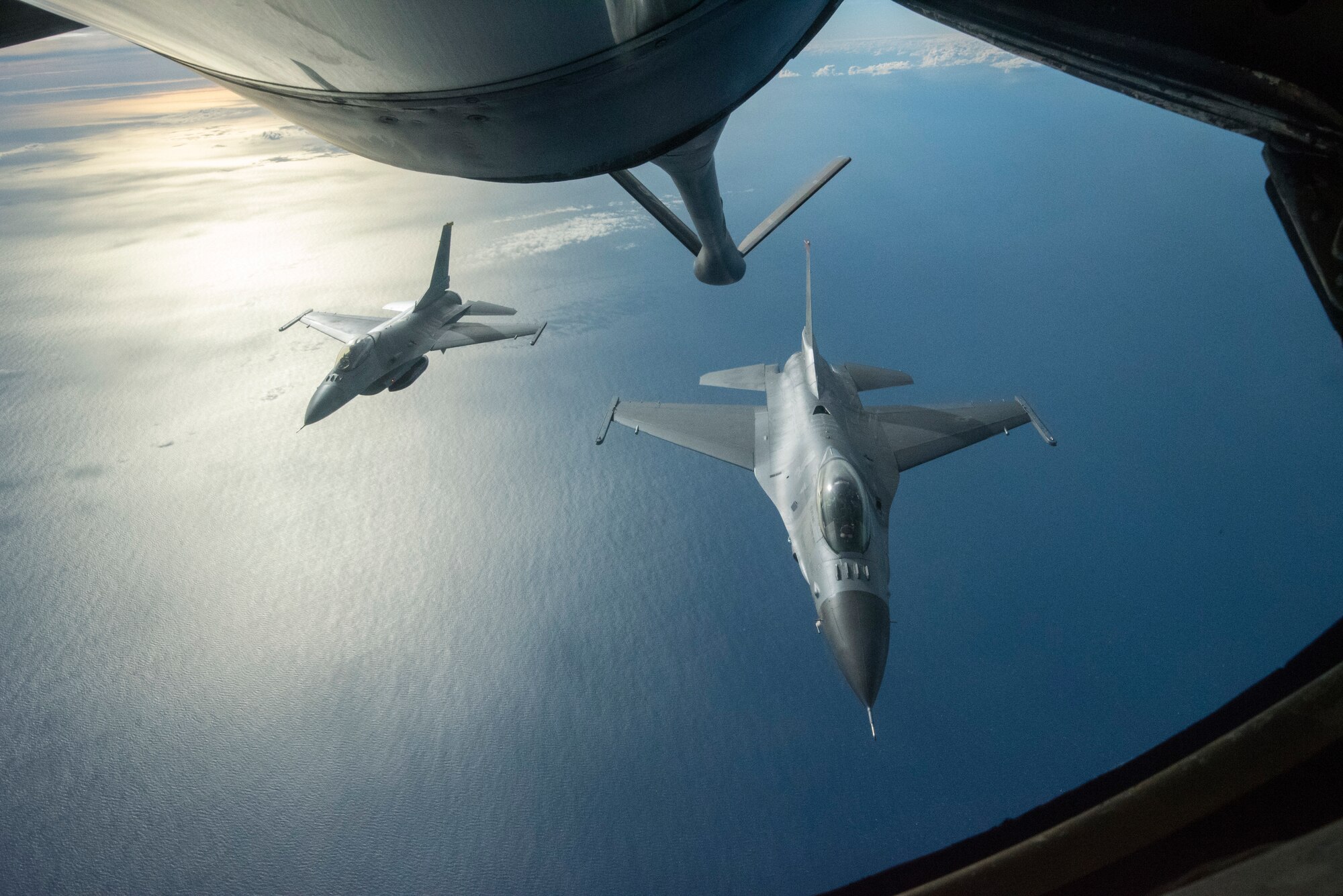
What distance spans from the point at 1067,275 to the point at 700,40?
2068 centimetres

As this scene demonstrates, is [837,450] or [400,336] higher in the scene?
[400,336]

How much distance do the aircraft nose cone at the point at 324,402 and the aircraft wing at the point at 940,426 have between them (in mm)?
10215

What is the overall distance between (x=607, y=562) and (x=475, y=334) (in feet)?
20.9

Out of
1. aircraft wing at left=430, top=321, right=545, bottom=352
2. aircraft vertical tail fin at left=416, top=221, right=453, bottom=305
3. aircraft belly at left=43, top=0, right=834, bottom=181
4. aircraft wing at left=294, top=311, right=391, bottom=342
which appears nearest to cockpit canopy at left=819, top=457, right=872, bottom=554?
aircraft belly at left=43, top=0, right=834, bottom=181

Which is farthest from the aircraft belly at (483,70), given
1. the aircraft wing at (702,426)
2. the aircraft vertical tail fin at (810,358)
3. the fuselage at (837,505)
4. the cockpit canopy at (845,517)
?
the aircraft wing at (702,426)

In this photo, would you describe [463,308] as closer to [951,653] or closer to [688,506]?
[688,506]

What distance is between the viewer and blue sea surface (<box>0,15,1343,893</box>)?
7.76 m

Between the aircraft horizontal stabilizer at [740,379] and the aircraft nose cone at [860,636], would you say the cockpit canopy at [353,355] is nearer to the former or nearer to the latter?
the aircraft horizontal stabilizer at [740,379]

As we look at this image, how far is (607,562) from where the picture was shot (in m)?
10.9

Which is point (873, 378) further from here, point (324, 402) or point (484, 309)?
point (324, 402)

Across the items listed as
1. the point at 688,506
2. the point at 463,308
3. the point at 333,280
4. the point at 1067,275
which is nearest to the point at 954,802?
the point at 688,506

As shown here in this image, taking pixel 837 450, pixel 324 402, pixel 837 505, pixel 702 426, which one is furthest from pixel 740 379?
pixel 324 402

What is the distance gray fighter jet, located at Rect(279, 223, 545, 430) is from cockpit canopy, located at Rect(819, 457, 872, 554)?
911cm

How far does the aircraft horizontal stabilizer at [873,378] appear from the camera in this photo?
11.4 m
